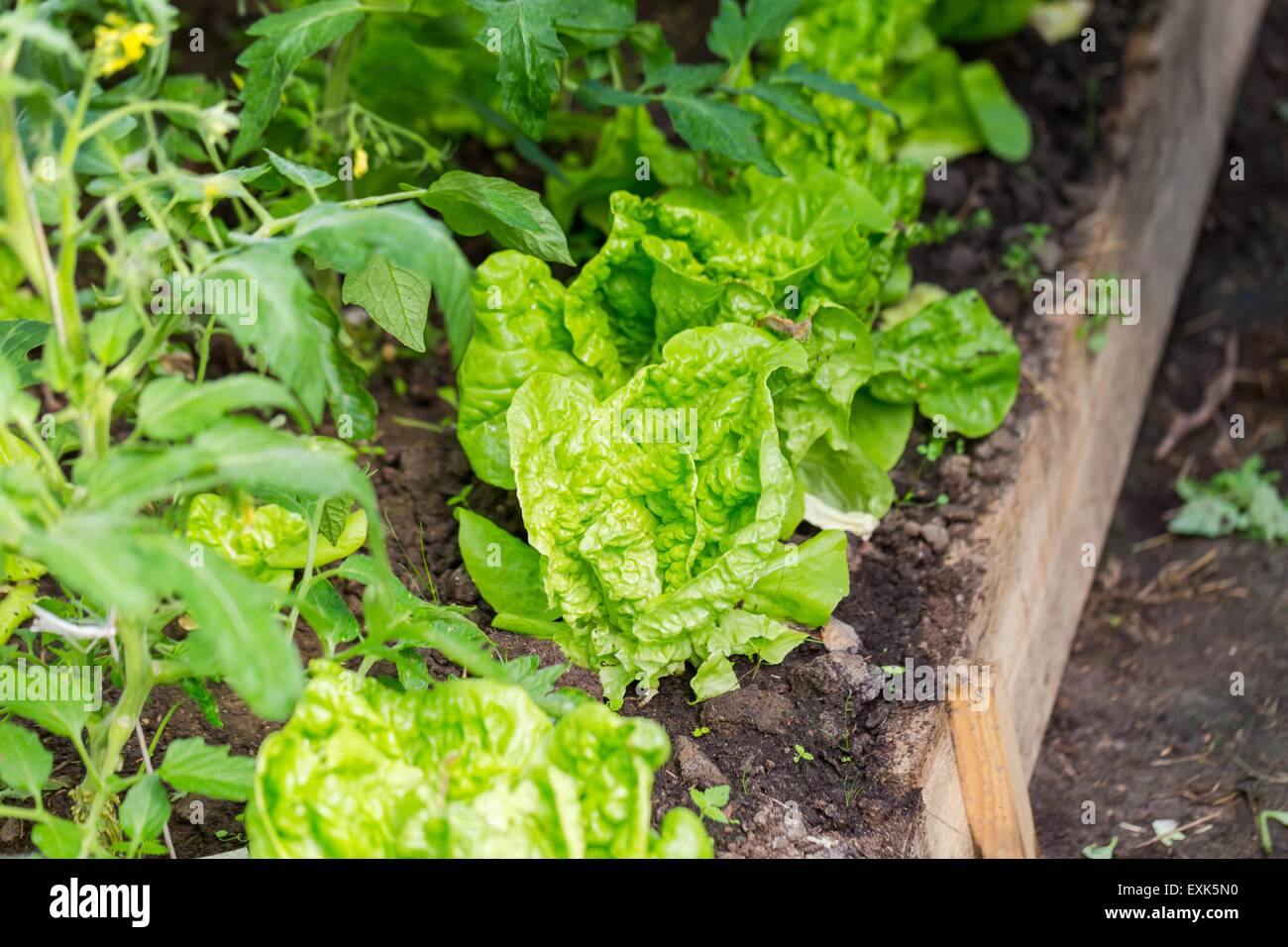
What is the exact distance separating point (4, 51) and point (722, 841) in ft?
4.60

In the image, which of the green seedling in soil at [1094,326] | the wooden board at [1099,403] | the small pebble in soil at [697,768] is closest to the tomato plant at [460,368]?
the small pebble in soil at [697,768]

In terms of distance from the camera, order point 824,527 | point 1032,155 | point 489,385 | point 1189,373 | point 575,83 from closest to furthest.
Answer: point 489,385
point 824,527
point 575,83
point 1032,155
point 1189,373

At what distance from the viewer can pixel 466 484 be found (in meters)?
2.45

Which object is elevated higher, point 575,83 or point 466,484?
point 575,83

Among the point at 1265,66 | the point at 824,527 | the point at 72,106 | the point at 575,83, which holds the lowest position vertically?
the point at 824,527

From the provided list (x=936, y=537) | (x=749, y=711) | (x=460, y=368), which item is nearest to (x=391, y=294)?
(x=460, y=368)

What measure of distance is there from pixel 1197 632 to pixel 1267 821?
1.85 feet

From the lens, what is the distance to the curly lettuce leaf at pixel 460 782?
1.45 m

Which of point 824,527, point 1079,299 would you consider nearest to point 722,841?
point 824,527

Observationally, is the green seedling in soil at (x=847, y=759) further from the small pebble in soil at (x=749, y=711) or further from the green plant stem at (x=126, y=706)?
the green plant stem at (x=126, y=706)

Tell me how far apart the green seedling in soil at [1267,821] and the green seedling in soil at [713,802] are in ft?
3.71

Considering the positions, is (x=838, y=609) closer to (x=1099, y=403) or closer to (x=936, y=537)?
(x=936, y=537)

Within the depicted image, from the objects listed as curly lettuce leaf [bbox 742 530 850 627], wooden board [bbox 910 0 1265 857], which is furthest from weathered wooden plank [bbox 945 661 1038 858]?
curly lettuce leaf [bbox 742 530 850 627]

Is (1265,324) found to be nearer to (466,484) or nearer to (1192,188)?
(1192,188)
